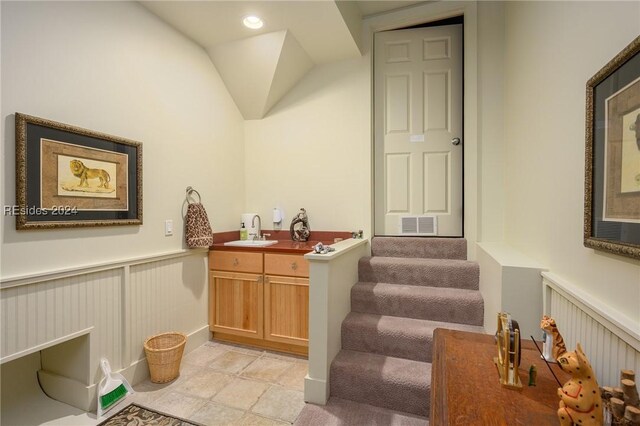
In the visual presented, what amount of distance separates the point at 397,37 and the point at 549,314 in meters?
2.79

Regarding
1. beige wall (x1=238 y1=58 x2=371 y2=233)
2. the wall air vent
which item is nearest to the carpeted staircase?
the wall air vent

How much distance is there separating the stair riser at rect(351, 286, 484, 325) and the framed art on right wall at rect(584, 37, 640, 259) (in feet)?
3.92

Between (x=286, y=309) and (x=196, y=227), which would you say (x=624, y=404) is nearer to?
(x=286, y=309)

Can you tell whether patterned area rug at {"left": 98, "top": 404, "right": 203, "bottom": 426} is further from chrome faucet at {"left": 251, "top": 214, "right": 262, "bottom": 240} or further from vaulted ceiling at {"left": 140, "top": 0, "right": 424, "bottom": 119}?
vaulted ceiling at {"left": 140, "top": 0, "right": 424, "bottom": 119}

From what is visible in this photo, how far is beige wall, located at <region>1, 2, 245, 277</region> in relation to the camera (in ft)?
5.04

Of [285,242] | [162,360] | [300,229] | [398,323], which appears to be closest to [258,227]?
[285,242]

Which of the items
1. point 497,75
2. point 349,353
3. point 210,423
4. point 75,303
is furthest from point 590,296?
point 75,303

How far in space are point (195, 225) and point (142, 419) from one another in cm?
136

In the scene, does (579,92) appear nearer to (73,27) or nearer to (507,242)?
(507,242)

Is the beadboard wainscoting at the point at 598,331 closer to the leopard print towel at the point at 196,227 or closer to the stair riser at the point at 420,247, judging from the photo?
the stair riser at the point at 420,247

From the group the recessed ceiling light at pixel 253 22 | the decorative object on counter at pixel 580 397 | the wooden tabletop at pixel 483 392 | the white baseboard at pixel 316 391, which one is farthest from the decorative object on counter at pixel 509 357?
the recessed ceiling light at pixel 253 22

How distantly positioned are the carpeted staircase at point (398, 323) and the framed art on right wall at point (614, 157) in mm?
1230

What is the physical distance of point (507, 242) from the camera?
248 centimetres

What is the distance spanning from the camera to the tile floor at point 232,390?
71.2 inches
